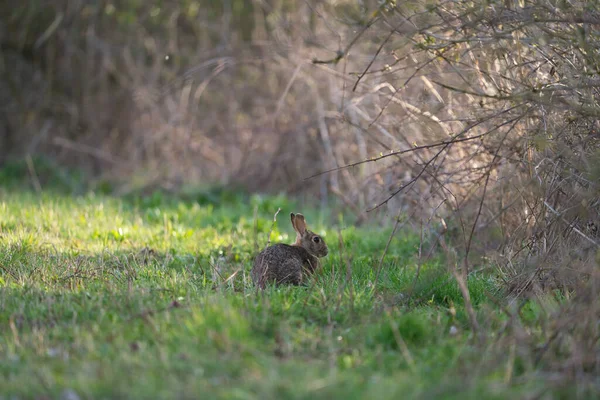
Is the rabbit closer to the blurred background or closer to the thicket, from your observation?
the thicket

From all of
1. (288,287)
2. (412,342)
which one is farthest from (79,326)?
(412,342)

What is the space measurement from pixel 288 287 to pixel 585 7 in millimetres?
2950

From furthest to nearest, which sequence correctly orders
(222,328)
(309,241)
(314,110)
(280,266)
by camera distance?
(314,110) < (309,241) < (280,266) < (222,328)

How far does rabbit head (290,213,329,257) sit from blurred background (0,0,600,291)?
95cm

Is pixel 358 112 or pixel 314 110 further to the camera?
pixel 314 110

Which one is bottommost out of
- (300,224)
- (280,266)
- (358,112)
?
(280,266)

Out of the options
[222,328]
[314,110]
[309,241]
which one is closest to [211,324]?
[222,328]

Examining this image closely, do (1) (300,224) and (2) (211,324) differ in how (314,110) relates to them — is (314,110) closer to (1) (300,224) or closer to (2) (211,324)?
(1) (300,224)

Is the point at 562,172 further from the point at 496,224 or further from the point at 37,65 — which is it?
the point at 37,65

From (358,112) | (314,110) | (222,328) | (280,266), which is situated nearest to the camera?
(222,328)

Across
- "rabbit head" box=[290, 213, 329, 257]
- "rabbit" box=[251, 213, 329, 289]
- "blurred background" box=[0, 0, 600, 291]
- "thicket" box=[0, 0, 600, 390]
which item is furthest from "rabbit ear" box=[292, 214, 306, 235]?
"blurred background" box=[0, 0, 600, 291]

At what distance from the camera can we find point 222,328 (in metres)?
4.29

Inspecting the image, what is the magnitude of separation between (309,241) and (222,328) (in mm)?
2610

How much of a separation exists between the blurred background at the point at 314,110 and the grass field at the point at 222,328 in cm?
82
